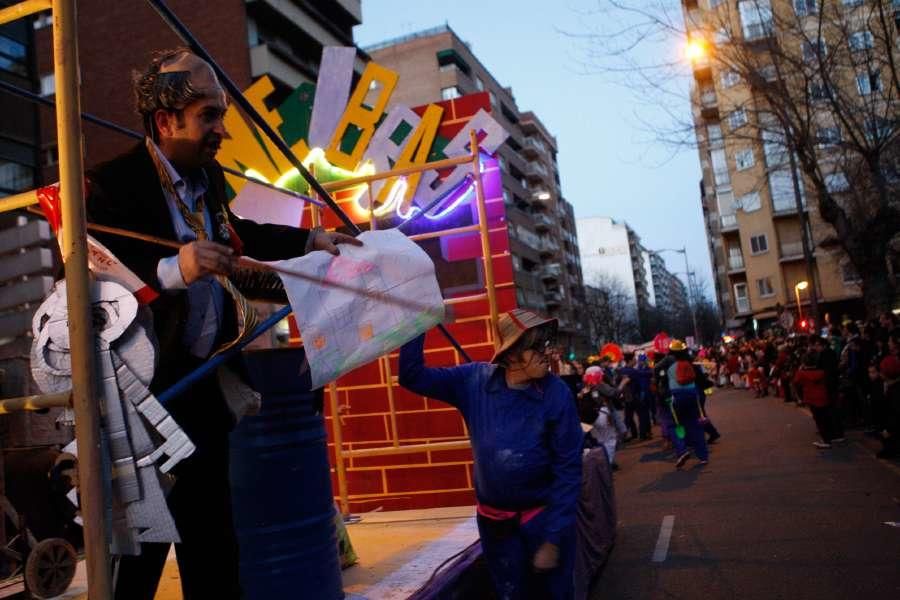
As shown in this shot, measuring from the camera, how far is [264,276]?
2299 mm

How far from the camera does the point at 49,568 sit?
4121 millimetres

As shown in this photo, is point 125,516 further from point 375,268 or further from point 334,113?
point 334,113

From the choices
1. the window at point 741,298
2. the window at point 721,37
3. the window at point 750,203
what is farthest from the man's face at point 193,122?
the window at point 741,298

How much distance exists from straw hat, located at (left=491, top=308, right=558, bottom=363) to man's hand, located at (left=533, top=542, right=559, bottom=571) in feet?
3.13

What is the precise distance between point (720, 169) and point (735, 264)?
275 inches

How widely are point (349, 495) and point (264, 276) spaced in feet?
17.1

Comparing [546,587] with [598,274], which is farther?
[598,274]

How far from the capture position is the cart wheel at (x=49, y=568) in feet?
12.7

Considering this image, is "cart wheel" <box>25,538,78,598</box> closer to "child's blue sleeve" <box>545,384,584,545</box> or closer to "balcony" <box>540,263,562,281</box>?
"child's blue sleeve" <box>545,384,584,545</box>

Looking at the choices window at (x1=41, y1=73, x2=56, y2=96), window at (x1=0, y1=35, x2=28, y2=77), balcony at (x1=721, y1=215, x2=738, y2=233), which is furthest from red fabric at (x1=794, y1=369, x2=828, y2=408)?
balcony at (x1=721, y1=215, x2=738, y2=233)

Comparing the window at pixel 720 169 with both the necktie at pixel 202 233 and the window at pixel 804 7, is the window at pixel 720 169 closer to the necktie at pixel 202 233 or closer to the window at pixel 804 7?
the window at pixel 804 7

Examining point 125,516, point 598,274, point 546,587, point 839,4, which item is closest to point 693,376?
point 839,4

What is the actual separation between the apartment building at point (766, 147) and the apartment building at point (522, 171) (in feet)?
52.2

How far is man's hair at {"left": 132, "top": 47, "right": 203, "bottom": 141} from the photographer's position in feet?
6.42
